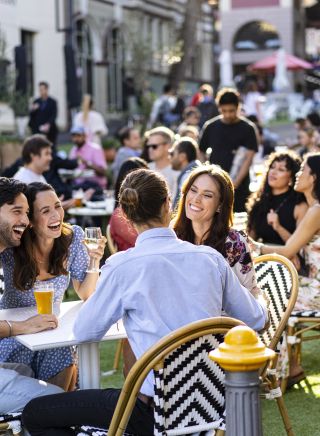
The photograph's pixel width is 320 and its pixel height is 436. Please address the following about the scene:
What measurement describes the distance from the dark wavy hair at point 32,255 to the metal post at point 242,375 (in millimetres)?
1588

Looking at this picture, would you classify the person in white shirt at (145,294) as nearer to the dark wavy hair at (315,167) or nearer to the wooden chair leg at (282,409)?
the wooden chair leg at (282,409)

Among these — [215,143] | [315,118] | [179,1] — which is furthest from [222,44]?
[215,143]

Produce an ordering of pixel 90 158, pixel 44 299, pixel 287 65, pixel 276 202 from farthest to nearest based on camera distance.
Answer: pixel 287 65, pixel 90 158, pixel 276 202, pixel 44 299

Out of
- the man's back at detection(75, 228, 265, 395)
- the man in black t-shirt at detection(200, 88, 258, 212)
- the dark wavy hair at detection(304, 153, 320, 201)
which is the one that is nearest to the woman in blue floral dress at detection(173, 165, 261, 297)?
the man's back at detection(75, 228, 265, 395)

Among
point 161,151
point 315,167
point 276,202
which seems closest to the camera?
point 315,167

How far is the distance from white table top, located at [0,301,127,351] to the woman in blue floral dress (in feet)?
2.04

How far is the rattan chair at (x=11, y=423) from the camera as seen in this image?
12.5 ft

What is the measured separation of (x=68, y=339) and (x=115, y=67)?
3140 centimetres

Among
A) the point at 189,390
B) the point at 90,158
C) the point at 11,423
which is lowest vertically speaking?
the point at 11,423

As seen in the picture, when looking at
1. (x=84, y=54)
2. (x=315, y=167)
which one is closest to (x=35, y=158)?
(x=315, y=167)

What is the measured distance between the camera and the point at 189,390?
3.36 meters

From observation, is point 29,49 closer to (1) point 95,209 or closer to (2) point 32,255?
(1) point 95,209

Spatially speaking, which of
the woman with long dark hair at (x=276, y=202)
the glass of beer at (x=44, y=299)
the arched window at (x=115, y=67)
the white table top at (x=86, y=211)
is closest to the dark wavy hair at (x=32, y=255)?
the glass of beer at (x=44, y=299)

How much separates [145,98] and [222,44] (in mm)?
34984
